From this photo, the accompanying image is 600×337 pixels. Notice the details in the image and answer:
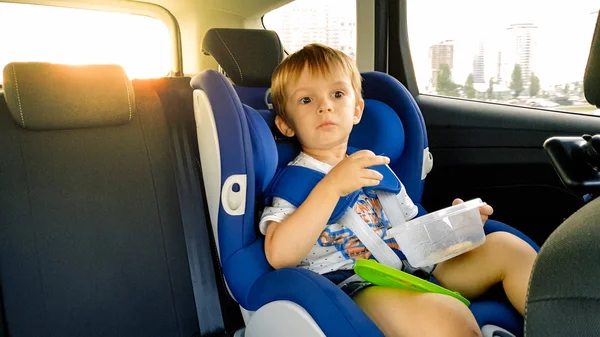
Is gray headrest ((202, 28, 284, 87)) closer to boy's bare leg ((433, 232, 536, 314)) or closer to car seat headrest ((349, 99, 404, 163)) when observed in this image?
car seat headrest ((349, 99, 404, 163))

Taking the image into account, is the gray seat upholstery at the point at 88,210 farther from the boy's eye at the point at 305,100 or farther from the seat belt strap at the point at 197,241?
the boy's eye at the point at 305,100

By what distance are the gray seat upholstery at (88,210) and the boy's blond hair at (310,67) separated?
0.51 metres

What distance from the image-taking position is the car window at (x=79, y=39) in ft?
7.66

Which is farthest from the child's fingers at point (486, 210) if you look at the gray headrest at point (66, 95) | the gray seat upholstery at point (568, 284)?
the gray headrest at point (66, 95)

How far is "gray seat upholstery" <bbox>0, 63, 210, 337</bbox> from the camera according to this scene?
5.16 feet

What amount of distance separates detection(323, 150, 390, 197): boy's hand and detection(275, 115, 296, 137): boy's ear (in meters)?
0.29

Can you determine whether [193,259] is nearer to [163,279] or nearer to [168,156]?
[163,279]

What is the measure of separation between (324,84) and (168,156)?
654 millimetres

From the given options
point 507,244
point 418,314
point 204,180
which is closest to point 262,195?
point 204,180

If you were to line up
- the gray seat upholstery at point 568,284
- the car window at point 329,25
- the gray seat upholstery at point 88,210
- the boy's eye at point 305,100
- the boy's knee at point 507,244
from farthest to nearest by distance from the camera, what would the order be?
1. the car window at point 329,25
2. the gray seat upholstery at point 88,210
3. the boy's eye at point 305,100
4. the boy's knee at point 507,244
5. the gray seat upholstery at point 568,284

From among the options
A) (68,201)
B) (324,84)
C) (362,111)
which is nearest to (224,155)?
(324,84)

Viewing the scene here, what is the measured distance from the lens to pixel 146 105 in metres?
1.83

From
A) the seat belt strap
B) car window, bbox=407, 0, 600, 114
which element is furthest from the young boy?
car window, bbox=407, 0, 600, 114

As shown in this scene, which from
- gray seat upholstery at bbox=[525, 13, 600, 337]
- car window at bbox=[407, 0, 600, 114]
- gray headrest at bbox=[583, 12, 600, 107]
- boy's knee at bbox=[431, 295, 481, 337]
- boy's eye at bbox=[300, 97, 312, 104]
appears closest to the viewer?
gray seat upholstery at bbox=[525, 13, 600, 337]
